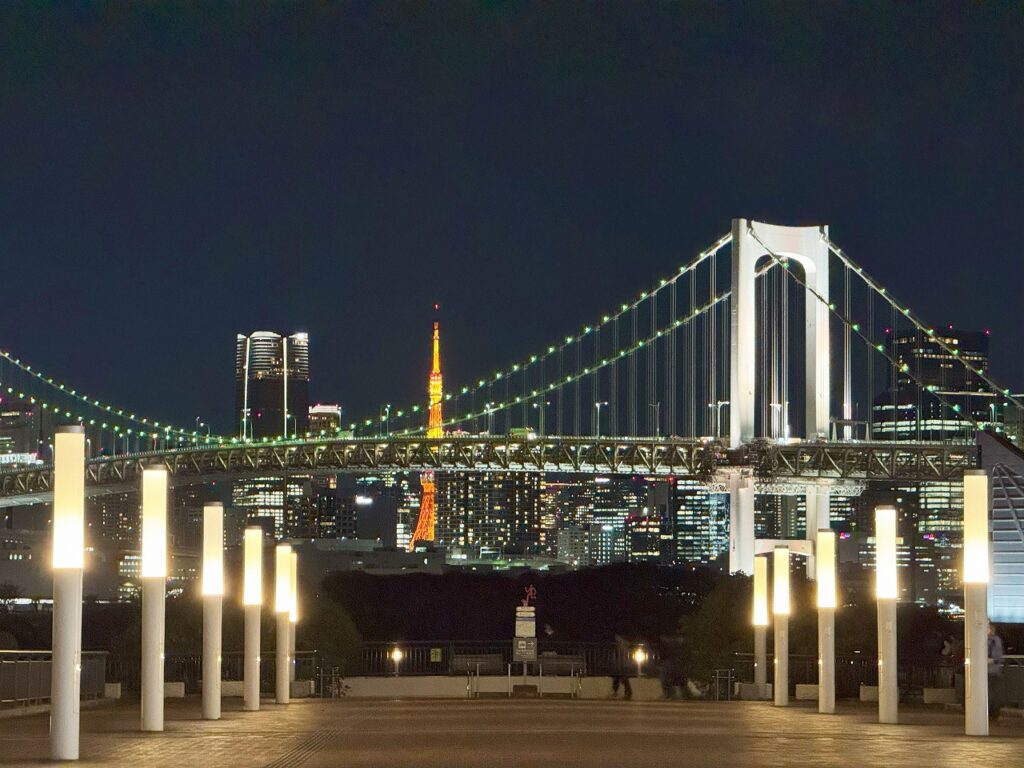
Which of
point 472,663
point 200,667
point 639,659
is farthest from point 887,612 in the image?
point 472,663

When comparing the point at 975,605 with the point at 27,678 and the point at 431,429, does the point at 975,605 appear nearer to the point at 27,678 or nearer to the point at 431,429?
the point at 27,678

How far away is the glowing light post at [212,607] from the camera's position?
2041 centimetres

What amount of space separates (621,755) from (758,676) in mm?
15335

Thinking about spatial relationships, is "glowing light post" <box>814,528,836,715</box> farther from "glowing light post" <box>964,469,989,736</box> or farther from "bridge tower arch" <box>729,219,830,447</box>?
"bridge tower arch" <box>729,219,830,447</box>

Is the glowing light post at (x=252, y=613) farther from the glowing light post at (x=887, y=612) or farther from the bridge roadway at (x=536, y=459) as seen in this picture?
the bridge roadway at (x=536, y=459)

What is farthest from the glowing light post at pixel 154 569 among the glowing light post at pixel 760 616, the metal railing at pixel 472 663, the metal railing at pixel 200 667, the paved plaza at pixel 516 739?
the metal railing at pixel 472 663

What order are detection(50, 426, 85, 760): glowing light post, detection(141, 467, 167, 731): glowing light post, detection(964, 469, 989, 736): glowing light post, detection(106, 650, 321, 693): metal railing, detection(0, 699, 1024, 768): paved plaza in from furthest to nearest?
detection(106, 650, 321, 693): metal railing
detection(964, 469, 989, 736): glowing light post
detection(141, 467, 167, 731): glowing light post
detection(0, 699, 1024, 768): paved plaza
detection(50, 426, 85, 760): glowing light post

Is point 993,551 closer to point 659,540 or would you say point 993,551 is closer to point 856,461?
point 856,461

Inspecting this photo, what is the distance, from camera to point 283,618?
1095 inches

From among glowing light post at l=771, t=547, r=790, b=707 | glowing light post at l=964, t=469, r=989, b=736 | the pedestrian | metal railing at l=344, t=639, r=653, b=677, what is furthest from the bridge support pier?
glowing light post at l=964, t=469, r=989, b=736

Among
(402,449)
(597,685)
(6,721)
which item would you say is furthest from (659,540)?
(6,721)

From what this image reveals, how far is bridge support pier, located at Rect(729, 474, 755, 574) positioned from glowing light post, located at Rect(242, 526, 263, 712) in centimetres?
4068

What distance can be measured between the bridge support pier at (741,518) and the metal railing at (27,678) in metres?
39.5

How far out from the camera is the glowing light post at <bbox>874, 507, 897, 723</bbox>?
67.5 ft
